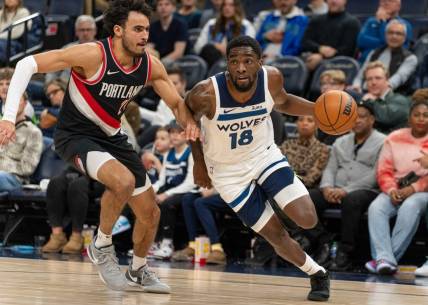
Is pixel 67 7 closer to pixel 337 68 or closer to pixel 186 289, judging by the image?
pixel 337 68

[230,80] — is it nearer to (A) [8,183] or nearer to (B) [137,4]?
(B) [137,4]

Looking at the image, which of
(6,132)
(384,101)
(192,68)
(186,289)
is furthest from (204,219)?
(6,132)

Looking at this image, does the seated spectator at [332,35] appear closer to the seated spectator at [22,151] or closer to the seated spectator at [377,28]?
the seated spectator at [377,28]

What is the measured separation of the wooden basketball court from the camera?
232 inches

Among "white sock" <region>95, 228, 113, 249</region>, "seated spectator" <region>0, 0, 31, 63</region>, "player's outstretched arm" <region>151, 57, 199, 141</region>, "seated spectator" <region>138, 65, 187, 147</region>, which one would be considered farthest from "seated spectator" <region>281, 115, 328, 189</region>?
"seated spectator" <region>0, 0, 31, 63</region>

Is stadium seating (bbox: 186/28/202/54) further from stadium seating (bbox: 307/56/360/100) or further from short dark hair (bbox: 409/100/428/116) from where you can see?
short dark hair (bbox: 409/100/428/116)

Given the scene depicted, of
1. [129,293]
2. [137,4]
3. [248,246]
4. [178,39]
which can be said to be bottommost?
[248,246]

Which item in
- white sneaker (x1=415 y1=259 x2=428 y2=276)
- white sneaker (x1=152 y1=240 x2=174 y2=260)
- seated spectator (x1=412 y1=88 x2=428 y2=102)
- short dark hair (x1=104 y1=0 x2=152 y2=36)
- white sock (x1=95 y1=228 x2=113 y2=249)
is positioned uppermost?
short dark hair (x1=104 y1=0 x2=152 y2=36)

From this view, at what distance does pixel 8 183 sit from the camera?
34.6 feet

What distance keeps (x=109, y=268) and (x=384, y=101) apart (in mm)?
4089

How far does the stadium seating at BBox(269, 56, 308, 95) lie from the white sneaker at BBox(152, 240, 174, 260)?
234 cm

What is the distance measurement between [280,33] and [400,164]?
3.35 metres

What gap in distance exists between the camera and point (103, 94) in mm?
6477

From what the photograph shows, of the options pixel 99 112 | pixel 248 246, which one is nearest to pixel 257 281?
pixel 99 112
